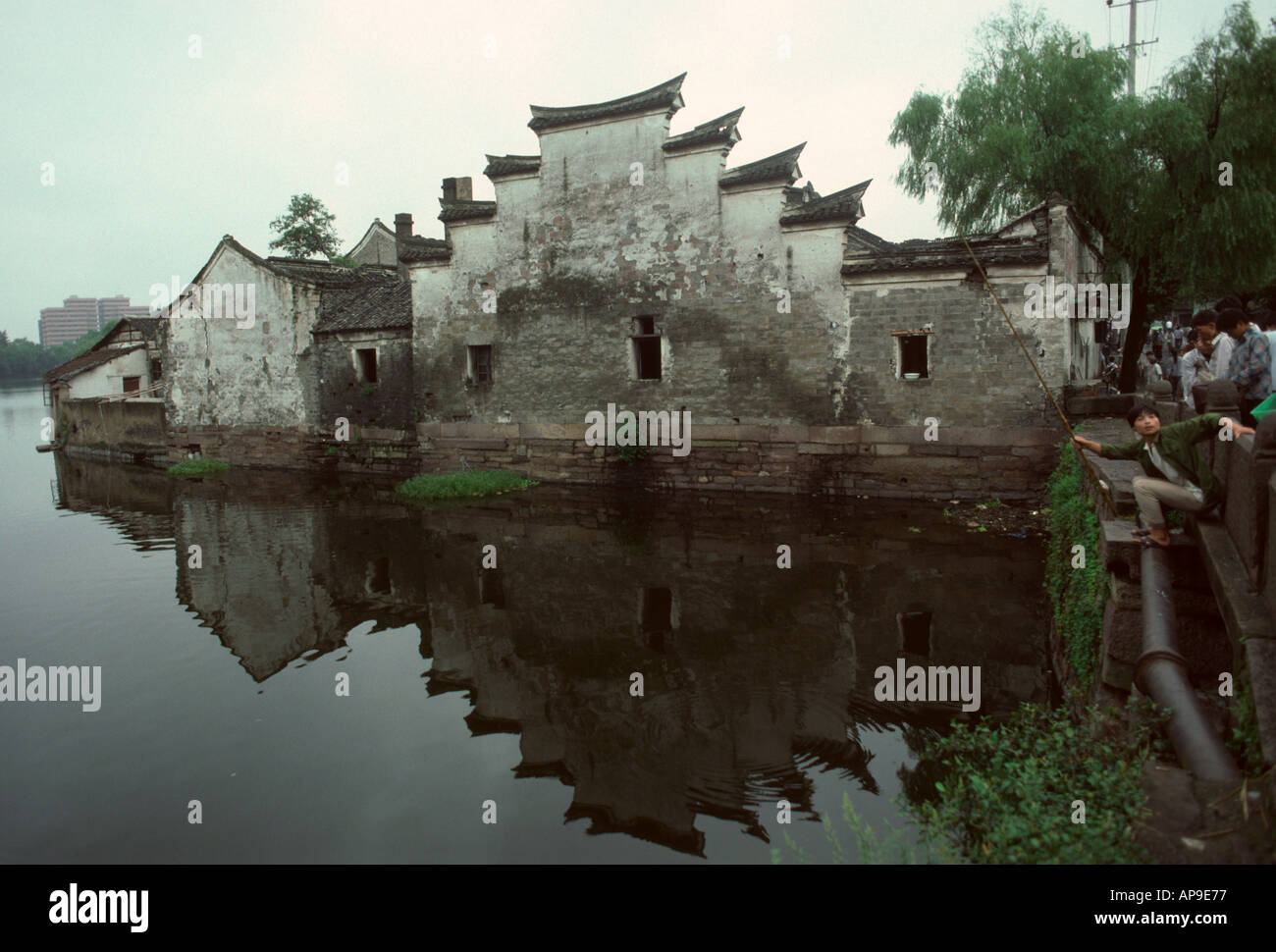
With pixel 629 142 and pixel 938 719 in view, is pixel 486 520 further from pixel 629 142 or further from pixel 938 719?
pixel 938 719

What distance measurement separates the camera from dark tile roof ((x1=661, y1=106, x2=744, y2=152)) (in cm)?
1577

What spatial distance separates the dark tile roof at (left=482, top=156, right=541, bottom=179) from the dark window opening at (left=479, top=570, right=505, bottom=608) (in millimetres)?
10073

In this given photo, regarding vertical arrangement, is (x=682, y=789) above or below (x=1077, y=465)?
below

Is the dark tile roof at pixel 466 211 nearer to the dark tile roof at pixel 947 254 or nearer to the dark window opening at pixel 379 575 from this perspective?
the dark tile roof at pixel 947 254

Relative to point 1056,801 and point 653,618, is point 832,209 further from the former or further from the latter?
point 1056,801

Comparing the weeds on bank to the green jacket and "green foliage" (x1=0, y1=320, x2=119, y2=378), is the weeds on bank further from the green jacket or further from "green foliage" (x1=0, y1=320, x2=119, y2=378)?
"green foliage" (x1=0, y1=320, x2=119, y2=378)

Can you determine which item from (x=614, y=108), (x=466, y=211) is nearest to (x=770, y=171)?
(x=614, y=108)

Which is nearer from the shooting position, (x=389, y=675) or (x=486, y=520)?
(x=389, y=675)

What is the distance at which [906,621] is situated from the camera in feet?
29.5

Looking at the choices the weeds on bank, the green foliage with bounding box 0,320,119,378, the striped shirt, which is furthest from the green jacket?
the green foliage with bounding box 0,320,119,378

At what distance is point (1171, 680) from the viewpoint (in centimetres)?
444
